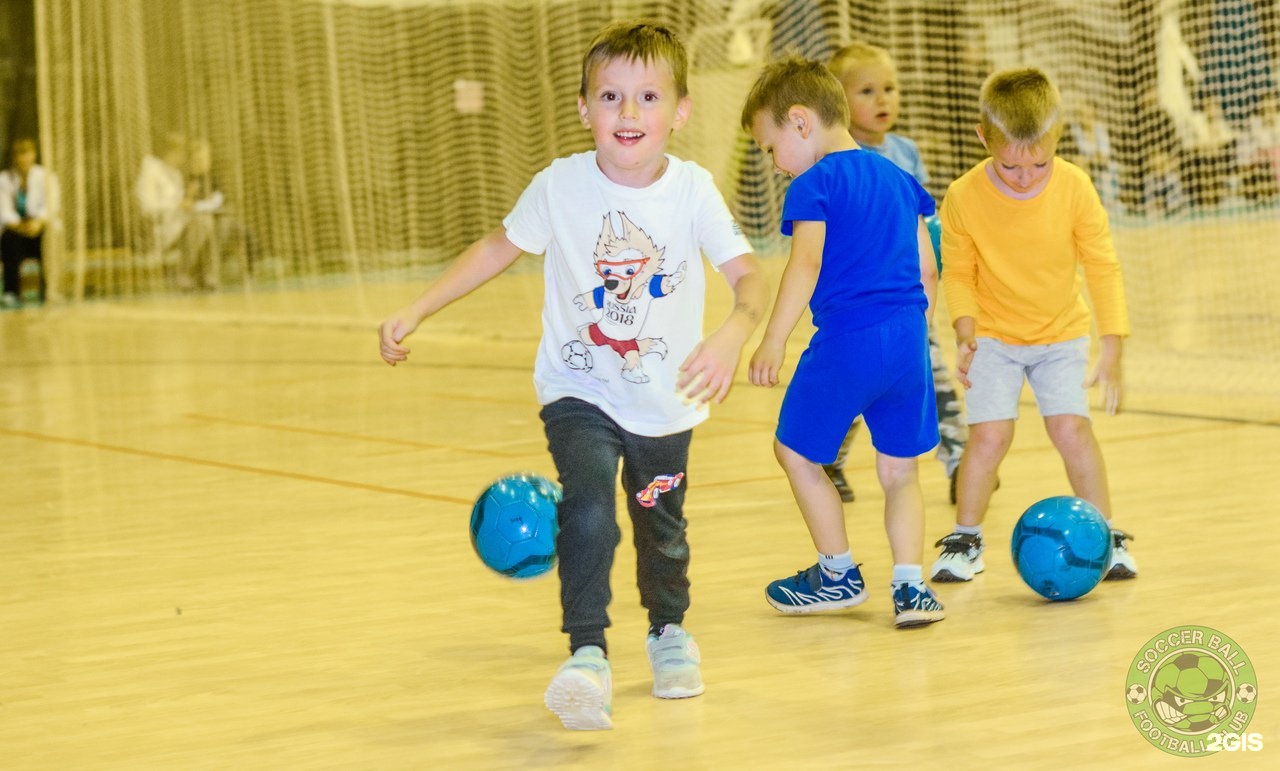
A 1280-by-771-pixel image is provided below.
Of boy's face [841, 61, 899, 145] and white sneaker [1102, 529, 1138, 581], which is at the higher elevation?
boy's face [841, 61, 899, 145]

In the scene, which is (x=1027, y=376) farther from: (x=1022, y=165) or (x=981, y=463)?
(x=1022, y=165)

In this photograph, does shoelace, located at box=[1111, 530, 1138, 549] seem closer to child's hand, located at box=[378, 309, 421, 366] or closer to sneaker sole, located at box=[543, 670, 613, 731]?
sneaker sole, located at box=[543, 670, 613, 731]

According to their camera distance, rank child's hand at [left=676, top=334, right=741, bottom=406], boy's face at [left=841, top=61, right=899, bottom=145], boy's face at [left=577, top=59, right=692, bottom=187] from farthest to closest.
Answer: boy's face at [left=841, top=61, right=899, bottom=145]
boy's face at [left=577, top=59, right=692, bottom=187]
child's hand at [left=676, top=334, right=741, bottom=406]

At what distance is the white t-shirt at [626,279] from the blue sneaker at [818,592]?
0.75m

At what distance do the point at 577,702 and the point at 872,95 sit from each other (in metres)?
2.52

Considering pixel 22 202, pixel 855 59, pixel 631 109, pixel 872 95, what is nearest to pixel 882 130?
pixel 872 95

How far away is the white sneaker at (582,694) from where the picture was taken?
9.41 ft

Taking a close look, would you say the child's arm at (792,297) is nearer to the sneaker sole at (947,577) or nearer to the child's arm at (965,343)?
the child's arm at (965,343)

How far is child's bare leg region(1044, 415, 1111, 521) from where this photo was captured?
13.4 ft

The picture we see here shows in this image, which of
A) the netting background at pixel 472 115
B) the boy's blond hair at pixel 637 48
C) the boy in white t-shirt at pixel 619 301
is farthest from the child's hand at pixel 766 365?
the netting background at pixel 472 115

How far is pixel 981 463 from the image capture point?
13.5 feet

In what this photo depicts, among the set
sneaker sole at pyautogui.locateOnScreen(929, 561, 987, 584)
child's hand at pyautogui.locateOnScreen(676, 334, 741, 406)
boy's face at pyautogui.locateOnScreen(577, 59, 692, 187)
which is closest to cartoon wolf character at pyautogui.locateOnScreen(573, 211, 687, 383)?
boy's face at pyautogui.locateOnScreen(577, 59, 692, 187)

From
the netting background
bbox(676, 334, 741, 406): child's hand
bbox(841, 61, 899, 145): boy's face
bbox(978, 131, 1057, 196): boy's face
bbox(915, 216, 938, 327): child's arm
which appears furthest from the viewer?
the netting background

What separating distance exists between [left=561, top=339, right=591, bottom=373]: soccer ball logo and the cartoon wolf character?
43 millimetres
